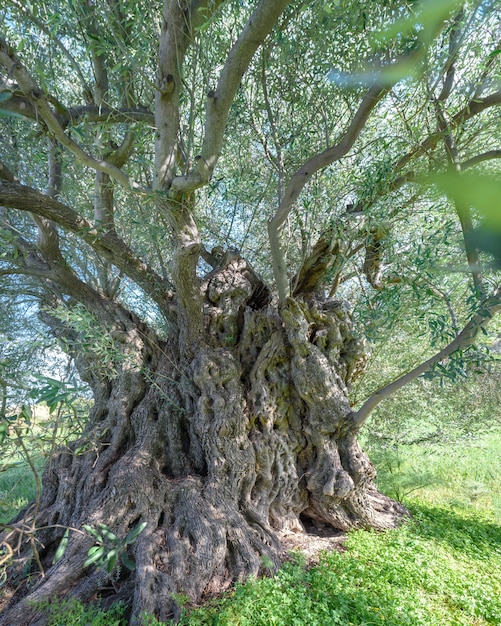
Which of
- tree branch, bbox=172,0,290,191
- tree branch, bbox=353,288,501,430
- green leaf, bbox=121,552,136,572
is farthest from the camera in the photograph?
tree branch, bbox=353,288,501,430

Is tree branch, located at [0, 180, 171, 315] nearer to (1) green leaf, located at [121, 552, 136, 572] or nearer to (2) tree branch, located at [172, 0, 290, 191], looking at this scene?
(2) tree branch, located at [172, 0, 290, 191]

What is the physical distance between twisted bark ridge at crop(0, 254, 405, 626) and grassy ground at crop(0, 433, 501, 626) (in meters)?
0.25

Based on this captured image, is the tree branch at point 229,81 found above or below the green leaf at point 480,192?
above

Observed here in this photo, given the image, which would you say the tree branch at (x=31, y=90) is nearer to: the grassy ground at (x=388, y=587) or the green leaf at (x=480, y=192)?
the grassy ground at (x=388, y=587)

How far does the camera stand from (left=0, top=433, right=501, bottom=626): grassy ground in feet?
9.87

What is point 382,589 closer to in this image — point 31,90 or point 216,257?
point 216,257

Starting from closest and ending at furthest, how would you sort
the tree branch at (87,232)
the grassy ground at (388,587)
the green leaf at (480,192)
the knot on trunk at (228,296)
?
the green leaf at (480,192)
the grassy ground at (388,587)
the tree branch at (87,232)
the knot on trunk at (228,296)

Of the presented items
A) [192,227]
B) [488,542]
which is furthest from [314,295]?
[488,542]

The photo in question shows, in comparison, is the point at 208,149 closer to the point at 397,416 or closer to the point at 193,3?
the point at 193,3

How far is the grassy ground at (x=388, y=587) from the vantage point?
301cm

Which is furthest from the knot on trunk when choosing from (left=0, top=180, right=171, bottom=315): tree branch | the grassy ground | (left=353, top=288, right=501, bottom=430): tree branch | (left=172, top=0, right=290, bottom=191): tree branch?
the grassy ground

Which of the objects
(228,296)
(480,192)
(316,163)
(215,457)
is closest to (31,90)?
(316,163)

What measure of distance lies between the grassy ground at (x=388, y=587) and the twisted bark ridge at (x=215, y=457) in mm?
246

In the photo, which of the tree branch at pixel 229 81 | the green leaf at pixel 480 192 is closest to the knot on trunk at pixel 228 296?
the tree branch at pixel 229 81
